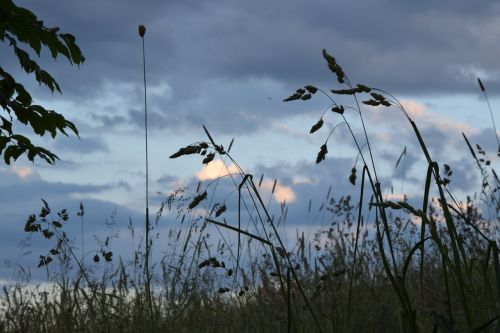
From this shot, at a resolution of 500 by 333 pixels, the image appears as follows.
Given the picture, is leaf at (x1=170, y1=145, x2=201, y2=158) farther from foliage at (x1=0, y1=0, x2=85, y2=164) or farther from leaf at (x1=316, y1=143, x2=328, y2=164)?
foliage at (x1=0, y1=0, x2=85, y2=164)

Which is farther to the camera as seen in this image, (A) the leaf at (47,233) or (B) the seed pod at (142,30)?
(A) the leaf at (47,233)

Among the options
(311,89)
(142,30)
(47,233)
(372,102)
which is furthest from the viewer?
(47,233)

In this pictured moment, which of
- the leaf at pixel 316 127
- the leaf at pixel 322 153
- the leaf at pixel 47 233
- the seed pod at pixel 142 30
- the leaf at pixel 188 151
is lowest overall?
the leaf at pixel 322 153

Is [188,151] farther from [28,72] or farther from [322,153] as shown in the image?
[28,72]

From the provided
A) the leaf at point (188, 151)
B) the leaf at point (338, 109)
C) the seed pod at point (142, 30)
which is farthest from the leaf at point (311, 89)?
the seed pod at point (142, 30)

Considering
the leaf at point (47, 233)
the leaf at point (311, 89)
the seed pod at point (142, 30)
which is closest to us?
the leaf at point (311, 89)

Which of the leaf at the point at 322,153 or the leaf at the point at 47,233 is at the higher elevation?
the leaf at the point at 47,233

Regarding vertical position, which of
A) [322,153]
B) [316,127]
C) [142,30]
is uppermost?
[142,30]

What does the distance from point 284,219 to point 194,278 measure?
Answer: 1.00 meters

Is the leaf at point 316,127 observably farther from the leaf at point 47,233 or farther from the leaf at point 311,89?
the leaf at point 47,233

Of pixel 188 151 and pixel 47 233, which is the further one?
pixel 47 233

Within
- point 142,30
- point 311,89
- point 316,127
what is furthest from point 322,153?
point 142,30

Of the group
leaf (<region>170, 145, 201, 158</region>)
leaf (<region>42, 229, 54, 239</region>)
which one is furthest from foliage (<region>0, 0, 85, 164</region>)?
leaf (<region>170, 145, 201, 158</region>)

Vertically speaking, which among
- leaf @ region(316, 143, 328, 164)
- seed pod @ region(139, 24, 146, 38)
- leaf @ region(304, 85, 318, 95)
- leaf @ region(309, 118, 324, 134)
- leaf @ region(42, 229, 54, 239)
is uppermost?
seed pod @ region(139, 24, 146, 38)
